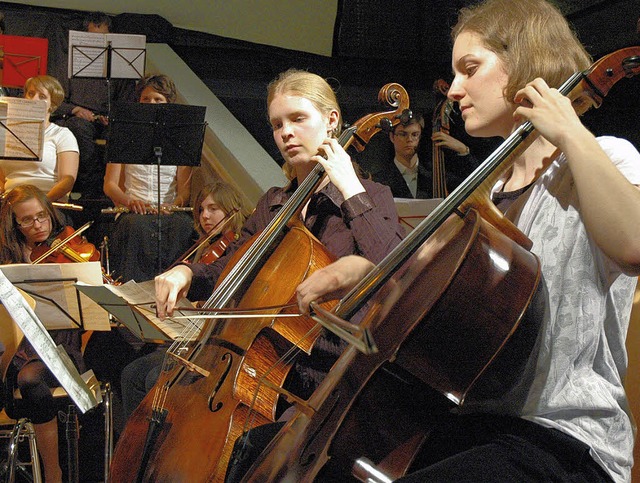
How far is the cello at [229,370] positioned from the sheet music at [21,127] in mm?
2612

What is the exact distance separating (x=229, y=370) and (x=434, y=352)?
2.55ft

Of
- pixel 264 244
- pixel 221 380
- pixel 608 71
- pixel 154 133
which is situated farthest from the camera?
pixel 154 133

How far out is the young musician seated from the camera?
4.74 m

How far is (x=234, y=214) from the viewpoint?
4.14 m

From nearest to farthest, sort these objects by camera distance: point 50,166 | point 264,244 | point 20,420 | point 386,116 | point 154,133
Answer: point 264,244 → point 386,116 → point 20,420 → point 154,133 → point 50,166

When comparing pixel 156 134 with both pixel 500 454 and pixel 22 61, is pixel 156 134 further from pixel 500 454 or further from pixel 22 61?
pixel 500 454

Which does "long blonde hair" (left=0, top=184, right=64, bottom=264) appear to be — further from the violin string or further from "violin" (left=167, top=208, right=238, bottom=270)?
the violin string

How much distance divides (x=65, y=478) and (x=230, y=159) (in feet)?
7.35

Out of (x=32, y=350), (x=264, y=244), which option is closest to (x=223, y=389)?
(x=264, y=244)

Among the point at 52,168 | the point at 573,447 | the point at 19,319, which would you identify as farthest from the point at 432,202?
the point at 52,168

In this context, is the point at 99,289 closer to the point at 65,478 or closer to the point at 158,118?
the point at 65,478

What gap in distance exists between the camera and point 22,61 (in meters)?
6.14

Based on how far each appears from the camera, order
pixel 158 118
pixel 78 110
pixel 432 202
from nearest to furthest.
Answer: pixel 432 202 < pixel 158 118 < pixel 78 110

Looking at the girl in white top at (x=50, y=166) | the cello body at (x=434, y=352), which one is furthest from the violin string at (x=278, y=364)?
the girl in white top at (x=50, y=166)
